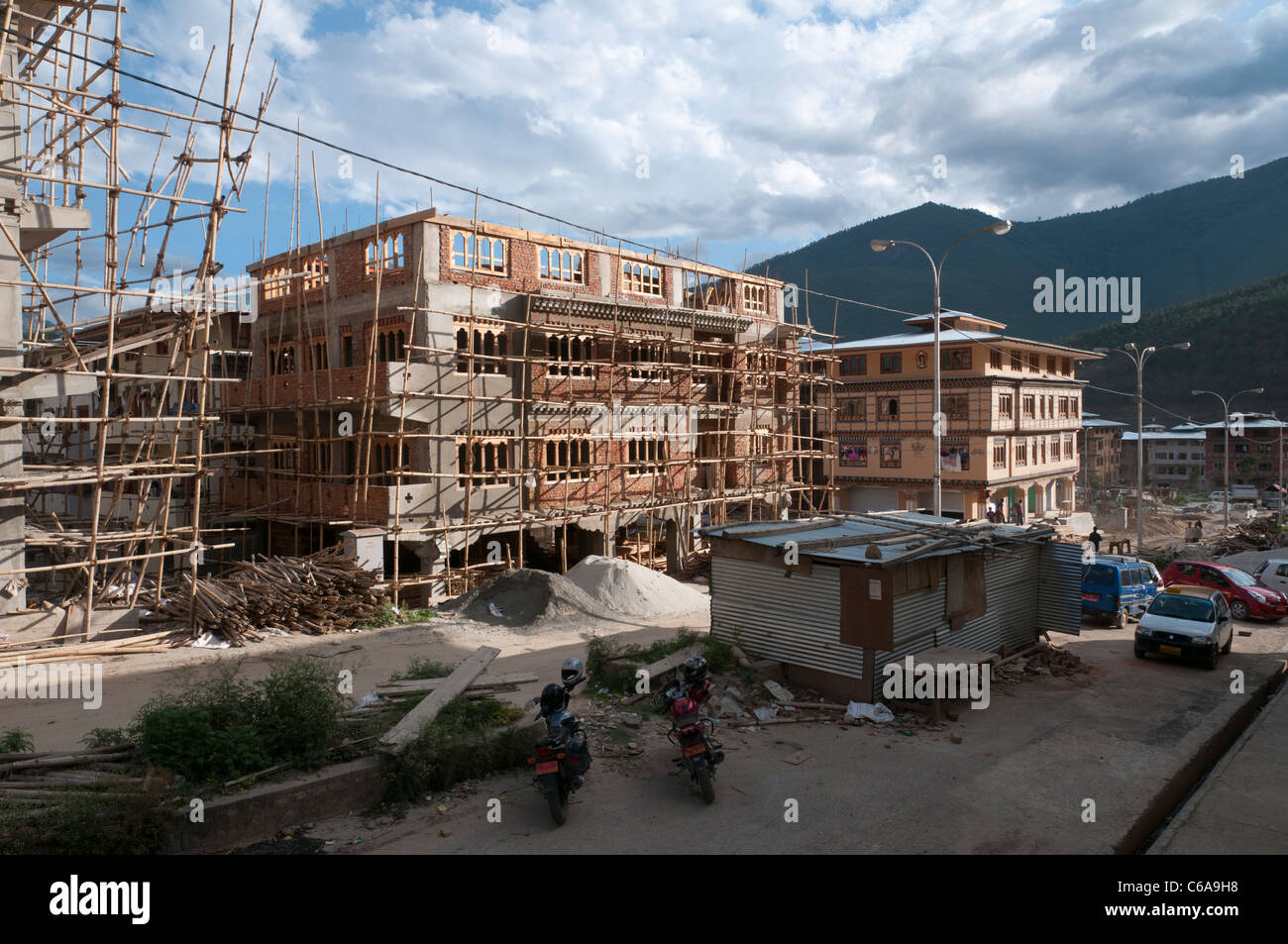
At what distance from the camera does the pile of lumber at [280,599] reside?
56.7 ft

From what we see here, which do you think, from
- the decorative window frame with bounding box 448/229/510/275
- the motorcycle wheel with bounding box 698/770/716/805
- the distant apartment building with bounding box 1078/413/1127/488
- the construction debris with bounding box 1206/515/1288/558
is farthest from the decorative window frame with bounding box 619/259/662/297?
the distant apartment building with bounding box 1078/413/1127/488

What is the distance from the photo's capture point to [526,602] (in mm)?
21156

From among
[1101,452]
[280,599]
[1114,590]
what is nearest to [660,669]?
[280,599]

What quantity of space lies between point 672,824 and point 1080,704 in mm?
8651

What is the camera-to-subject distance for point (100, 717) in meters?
12.1

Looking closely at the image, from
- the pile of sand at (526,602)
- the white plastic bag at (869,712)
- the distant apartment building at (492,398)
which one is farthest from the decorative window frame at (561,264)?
the white plastic bag at (869,712)

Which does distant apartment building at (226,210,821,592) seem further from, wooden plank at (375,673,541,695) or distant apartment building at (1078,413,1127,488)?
distant apartment building at (1078,413,1127,488)

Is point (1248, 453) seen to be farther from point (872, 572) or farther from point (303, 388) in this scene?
point (303, 388)

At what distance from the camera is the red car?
22062mm

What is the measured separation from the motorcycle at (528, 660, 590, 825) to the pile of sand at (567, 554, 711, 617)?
13.0 metres

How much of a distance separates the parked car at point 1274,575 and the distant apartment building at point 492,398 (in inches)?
639

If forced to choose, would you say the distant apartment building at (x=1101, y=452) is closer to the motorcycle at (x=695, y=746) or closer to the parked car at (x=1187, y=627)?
the parked car at (x=1187, y=627)

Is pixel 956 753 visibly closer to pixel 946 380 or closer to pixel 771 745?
pixel 771 745

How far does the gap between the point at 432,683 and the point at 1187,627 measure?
585 inches
